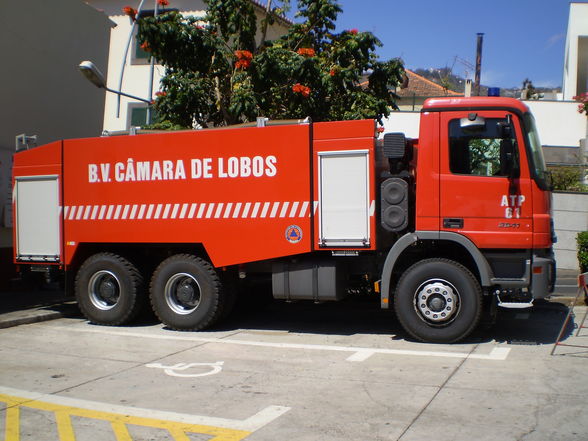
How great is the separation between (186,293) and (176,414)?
3728 millimetres

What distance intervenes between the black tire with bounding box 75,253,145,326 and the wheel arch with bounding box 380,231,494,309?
3737mm

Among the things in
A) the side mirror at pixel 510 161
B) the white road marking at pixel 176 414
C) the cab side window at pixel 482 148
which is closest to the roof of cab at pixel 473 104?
the cab side window at pixel 482 148

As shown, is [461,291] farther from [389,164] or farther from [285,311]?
[285,311]

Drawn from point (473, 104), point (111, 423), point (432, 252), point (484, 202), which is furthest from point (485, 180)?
point (111, 423)

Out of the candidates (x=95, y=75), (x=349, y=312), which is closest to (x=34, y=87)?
(x=95, y=75)

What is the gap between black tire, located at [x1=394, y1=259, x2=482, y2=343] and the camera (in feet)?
26.4

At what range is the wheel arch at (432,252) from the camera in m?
8.05

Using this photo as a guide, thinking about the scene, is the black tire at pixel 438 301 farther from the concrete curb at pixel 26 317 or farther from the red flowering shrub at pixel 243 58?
the concrete curb at pixel 26 317

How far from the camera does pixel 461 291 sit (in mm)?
8062

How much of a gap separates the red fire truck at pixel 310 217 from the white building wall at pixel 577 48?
1939 cm

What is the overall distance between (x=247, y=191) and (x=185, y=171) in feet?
3.27

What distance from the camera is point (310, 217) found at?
8.63m

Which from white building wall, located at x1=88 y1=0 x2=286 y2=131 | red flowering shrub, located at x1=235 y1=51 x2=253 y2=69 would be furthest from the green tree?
white building wall, located at x1=88 y1=0 x2=286 y2=131

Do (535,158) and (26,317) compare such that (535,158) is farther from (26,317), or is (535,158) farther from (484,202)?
(26,317)
